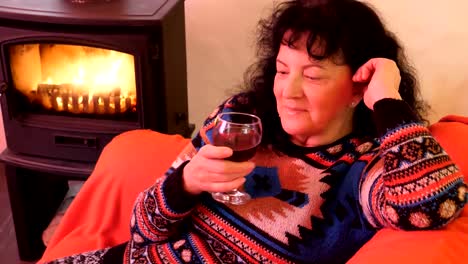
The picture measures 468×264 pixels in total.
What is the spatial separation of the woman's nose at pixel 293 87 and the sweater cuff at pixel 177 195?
0.28m

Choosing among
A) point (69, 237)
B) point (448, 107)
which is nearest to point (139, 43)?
point (69, 237)

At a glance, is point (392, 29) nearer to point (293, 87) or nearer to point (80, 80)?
point (293, 87)

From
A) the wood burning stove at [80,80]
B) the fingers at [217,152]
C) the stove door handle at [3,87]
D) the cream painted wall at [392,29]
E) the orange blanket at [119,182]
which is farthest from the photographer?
the cream painted wall at [392,29]

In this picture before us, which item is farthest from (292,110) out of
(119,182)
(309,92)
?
(119,182)

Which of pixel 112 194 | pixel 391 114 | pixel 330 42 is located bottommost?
pixel 112 194

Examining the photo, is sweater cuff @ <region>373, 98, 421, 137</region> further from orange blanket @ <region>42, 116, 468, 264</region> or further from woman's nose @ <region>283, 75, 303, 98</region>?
orange blanket @ <region>42, 116, 468, 264</region>

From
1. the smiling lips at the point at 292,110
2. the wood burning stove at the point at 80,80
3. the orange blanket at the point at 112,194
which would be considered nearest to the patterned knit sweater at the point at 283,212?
the smiling lips at the point at 292,110

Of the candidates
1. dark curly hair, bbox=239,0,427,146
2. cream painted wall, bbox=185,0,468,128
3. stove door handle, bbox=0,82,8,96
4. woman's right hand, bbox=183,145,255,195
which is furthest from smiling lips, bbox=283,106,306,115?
stove door handle, bbox=0,82,8,96

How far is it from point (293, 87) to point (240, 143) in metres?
0.21

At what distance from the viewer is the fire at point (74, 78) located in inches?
73.4

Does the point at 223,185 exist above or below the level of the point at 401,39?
below

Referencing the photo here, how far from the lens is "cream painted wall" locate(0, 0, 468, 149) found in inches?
77.1

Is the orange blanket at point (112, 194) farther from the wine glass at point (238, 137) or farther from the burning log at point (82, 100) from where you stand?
the wine glass at point (238, 137)

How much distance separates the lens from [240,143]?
3.48 feet
